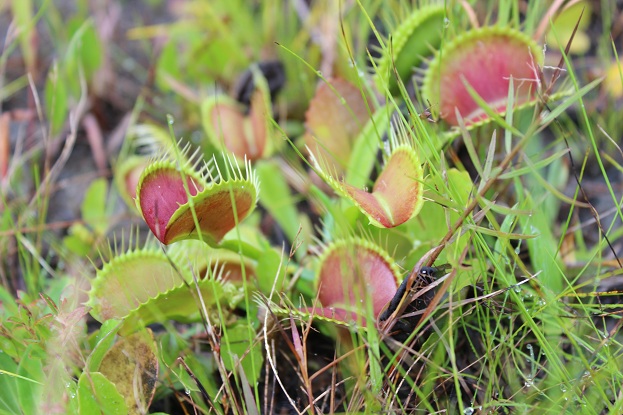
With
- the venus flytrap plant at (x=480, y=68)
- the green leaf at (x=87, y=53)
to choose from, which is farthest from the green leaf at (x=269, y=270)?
the green leaf at (x=87, y=53)

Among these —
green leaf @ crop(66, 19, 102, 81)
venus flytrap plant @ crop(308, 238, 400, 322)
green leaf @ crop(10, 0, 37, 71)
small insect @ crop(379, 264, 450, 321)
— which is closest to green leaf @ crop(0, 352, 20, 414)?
venus flytrap plant @ crop(308, 238, 400, 322)

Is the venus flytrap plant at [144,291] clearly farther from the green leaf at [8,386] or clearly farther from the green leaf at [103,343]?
the green leaf at [8,386]

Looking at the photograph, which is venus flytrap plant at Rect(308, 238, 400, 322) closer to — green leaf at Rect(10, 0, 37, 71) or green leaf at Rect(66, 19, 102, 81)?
green leaf at Rect(66, 19, 102, 81)

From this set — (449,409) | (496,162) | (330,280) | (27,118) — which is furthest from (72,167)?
(449,409)


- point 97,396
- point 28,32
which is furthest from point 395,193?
point 28,32

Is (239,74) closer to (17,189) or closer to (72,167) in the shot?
(72,167)

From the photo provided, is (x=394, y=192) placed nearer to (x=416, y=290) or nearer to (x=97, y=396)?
(x=416, y=290)

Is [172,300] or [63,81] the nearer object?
[172,300]
